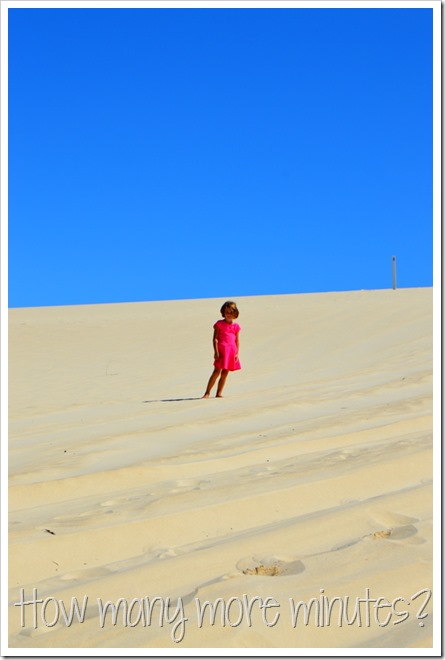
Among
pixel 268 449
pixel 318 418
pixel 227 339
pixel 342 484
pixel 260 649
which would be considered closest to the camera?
pixel 260 649

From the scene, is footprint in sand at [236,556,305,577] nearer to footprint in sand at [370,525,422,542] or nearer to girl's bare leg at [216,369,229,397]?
footprint in sand at [370,525,422,542]

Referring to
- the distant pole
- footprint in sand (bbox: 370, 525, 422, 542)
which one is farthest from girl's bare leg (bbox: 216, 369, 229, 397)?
the distant pole

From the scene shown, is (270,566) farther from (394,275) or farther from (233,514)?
(394,275)

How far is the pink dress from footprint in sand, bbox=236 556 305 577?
586cm

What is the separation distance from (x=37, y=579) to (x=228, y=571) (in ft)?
2.20

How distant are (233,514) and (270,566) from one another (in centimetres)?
68

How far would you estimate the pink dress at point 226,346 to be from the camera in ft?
28.0

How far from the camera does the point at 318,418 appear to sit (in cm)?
545

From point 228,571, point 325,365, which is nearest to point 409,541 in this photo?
point 228,571

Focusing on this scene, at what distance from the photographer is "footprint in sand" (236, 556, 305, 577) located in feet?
8.30

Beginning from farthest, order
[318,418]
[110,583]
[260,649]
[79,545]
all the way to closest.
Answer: [318,418]
[79,545]
[110,583]
[260,649]

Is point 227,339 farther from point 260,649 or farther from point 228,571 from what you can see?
point 260,649

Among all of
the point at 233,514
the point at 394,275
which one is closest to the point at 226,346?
the point at 233,514

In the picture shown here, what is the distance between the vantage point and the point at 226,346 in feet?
28.1
